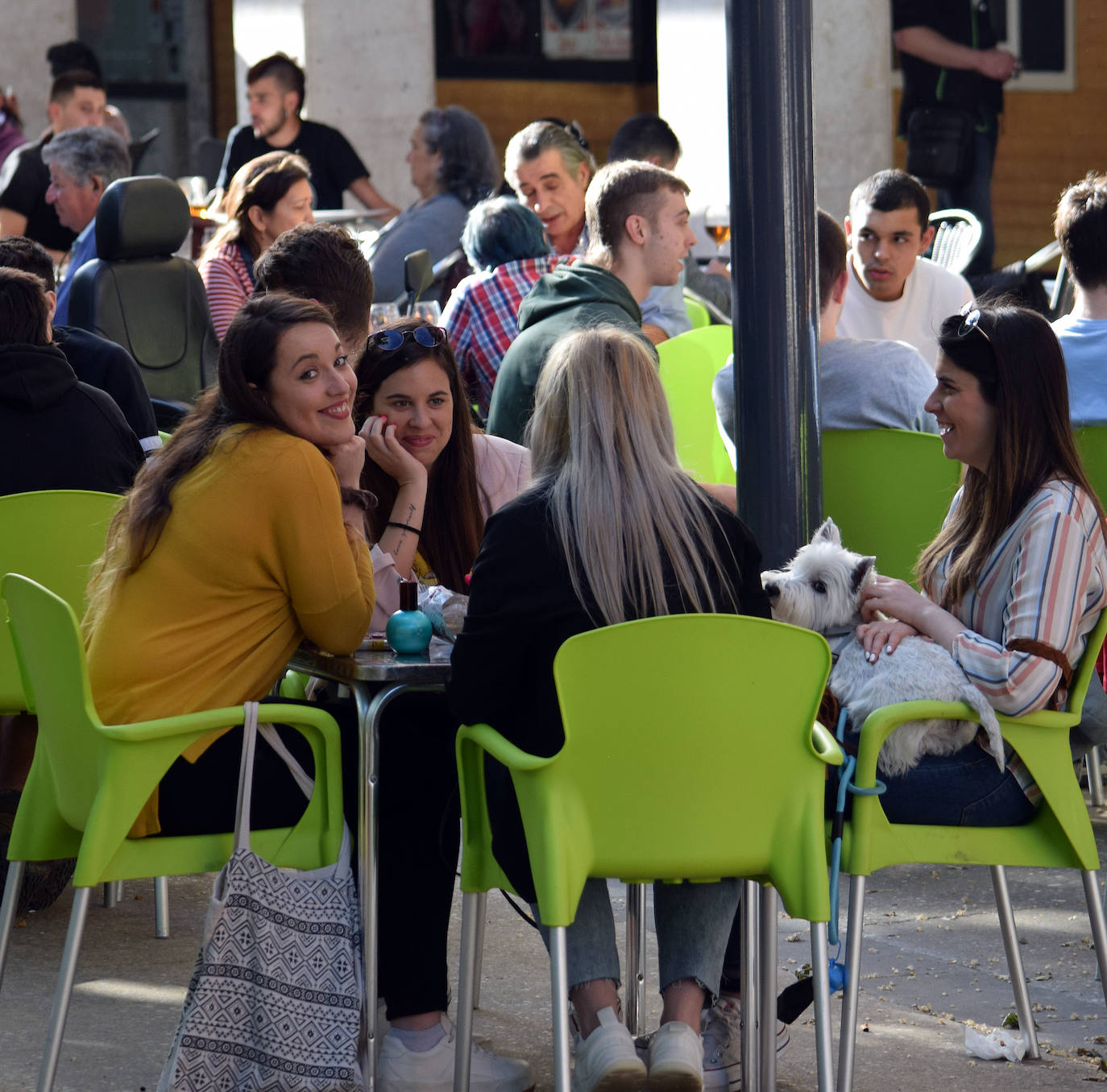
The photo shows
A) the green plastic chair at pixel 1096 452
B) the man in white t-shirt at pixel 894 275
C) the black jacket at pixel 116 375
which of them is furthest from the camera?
the man in white t-shirt at pixel 894 275

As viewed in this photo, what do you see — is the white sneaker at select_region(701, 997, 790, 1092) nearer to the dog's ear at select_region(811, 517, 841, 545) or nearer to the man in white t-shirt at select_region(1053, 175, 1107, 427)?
the dog's ear at select_region(811, 517, 841, 545)

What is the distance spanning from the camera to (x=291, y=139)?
370 inches

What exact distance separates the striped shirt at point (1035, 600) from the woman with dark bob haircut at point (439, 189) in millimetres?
4433

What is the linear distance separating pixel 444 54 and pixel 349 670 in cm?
1071

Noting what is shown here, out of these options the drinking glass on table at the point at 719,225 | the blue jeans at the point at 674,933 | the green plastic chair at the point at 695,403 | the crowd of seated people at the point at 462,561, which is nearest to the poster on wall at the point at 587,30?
the drinking glass on table at the point at 719,225

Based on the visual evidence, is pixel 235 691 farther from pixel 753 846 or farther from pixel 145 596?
pixel 753 846

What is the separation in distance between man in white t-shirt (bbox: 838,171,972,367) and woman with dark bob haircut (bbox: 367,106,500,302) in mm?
2078

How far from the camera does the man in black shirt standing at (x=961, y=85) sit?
8469mm

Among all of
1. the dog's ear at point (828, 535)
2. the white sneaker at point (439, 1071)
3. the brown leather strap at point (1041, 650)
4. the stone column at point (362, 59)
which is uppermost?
the stone column at point (362, 59)

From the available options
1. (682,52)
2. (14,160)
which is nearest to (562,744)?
(14,160)

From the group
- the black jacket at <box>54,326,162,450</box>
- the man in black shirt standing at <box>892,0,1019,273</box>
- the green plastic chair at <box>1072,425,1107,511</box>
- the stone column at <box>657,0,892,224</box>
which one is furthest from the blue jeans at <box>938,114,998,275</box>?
the black jacket at <box>54,326,162,450</box>

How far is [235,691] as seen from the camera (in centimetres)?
300

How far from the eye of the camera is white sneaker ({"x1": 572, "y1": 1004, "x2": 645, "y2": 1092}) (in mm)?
2645

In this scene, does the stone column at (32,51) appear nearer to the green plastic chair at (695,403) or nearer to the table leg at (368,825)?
the green plastic chair at (695,403)
